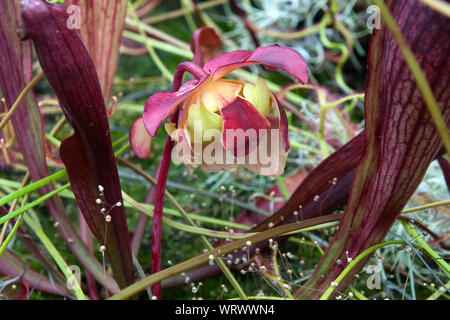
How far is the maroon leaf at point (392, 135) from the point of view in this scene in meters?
0.22

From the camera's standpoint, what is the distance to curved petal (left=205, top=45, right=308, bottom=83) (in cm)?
26

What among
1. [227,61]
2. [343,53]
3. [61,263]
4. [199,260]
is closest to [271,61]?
[227,61]

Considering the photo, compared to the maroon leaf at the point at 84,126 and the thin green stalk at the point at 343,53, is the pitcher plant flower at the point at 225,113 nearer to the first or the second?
the maroon leaf at the point at 84,126

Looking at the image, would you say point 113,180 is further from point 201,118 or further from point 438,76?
point 438,76

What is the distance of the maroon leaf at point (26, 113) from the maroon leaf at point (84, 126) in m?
0.07

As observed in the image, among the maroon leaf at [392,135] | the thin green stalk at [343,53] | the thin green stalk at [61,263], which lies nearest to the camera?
the maroon leaf at [392,135]

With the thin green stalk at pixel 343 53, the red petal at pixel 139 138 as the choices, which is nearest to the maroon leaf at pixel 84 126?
the red petal at pixel 139 138

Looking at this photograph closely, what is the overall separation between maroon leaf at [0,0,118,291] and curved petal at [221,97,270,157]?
19 centimetres

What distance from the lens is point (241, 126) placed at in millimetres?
257

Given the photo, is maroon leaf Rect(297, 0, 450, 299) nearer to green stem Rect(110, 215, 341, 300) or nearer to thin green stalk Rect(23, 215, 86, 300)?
green stem Rect(110, 215, 341, 300)

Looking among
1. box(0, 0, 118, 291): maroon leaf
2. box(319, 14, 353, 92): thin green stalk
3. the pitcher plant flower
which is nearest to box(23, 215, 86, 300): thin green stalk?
box(0, 0, 118, 291): maroon leaf

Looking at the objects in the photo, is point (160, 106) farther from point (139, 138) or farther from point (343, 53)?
point (343, 53)

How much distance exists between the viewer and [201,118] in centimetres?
26

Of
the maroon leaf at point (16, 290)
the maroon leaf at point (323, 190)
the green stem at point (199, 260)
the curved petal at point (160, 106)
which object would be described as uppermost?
the curved petal at point (160, 106)
